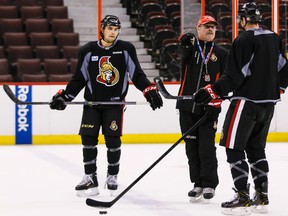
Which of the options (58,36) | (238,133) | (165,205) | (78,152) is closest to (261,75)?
(238,133)

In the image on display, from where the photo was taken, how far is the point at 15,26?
10133 millimetres

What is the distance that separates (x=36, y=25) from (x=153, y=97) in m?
5.80

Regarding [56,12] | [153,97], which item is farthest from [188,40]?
[56,12]

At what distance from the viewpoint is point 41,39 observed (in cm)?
1005

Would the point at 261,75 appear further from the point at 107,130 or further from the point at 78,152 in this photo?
the point at 78,152

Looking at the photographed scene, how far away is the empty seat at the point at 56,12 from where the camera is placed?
1041cm

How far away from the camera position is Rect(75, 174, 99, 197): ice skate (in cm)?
485

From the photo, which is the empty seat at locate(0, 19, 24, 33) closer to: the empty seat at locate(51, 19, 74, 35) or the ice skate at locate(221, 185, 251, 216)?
the empty seat at locate(51, 19, 74, 35)

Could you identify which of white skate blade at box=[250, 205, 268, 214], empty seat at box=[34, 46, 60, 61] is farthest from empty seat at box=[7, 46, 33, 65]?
white skate blade at box=[250, 205, 268, 214]

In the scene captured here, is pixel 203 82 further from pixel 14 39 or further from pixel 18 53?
pixel 14 39

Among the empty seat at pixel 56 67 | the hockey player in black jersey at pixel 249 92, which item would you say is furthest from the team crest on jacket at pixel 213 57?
the empty seat at pixel 56 67

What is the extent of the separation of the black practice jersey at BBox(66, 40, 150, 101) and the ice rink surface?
655mm

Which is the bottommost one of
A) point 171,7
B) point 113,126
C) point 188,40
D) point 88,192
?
point 88,192

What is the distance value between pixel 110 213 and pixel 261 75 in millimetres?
1109
